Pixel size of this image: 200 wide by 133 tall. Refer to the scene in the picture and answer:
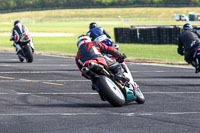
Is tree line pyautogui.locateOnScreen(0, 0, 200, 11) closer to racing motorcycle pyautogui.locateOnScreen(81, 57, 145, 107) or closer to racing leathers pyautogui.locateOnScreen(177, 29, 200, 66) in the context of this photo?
racing leathers pyautogui.locateOnScreen(177, 29, 200, 66)

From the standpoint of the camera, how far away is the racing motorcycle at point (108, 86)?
10.7 metres

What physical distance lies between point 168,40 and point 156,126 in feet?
87.8

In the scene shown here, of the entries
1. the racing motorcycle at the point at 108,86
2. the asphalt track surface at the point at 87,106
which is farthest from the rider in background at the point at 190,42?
the racing motorcycle at the point at 108,86

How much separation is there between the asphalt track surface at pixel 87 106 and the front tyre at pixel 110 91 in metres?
0.14

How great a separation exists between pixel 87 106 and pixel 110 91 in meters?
0.73

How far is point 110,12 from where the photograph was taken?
492 ft

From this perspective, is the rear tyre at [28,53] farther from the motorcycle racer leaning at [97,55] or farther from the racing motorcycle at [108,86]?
the racing motorcycle at [108,86]

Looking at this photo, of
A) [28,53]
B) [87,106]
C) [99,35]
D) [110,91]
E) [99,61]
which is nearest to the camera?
[110,91]

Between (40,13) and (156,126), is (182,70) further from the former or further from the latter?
(40,13)

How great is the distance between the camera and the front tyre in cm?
1067

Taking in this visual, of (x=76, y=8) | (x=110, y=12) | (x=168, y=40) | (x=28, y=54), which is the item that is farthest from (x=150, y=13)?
(x=28, y=54)

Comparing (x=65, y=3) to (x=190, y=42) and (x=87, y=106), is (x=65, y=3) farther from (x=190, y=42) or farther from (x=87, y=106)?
(x=87, y=106)

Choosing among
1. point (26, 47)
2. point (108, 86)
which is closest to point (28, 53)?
point (26, 47)

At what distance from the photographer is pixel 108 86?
10.7 m
